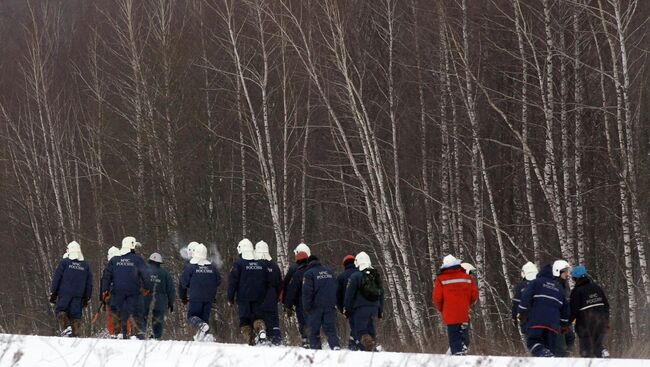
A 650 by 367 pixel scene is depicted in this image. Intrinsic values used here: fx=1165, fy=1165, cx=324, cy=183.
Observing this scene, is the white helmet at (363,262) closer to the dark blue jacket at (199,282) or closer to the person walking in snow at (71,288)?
the dark blue jacket at (199,282)

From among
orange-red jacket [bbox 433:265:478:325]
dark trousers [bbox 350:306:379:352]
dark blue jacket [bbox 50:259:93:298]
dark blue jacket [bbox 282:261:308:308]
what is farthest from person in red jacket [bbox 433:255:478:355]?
dark blue jacket [bbox 50:259:93:298]

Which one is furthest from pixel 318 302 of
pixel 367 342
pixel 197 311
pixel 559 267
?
pixel 559 267

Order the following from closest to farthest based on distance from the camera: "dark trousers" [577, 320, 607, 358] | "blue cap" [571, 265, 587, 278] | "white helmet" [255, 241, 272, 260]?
1. "dark trousers" [577, 320, 607, 358]
2. "blue cap" [571, 265, 587, 278]
3. "white helmet" [255, 241, 272, 260]

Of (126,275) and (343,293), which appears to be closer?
(343,293)

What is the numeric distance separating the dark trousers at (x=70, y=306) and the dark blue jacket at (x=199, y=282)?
1.76 m

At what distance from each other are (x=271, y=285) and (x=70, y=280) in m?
3.17

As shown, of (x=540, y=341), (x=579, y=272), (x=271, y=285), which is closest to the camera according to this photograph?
(x=540, y=341)

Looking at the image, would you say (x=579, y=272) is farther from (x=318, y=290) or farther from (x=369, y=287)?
(x=318, y=290)

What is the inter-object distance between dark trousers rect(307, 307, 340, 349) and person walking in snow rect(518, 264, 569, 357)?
106 inches

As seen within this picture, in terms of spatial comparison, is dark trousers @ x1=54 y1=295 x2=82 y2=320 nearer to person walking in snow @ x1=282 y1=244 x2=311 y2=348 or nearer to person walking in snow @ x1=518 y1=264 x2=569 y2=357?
person walking in snow @ x1=282 y1=244 x2=311 y2=348

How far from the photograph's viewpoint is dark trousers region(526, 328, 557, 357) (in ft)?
45.8

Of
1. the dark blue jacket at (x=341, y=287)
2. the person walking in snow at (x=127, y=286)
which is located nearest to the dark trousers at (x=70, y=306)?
the person walking in snow at (x=127, y=286)

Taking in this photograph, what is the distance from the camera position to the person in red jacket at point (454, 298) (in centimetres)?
1452

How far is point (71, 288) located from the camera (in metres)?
17.1
